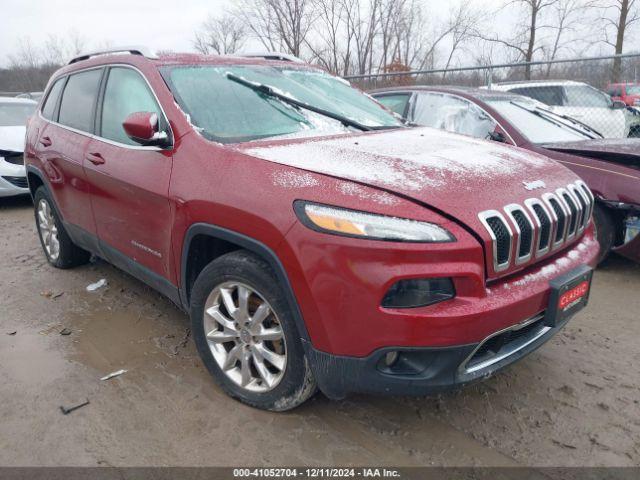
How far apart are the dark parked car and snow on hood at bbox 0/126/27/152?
5.09 m

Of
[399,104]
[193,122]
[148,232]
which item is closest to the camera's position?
[193,122]

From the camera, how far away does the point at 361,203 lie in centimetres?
194

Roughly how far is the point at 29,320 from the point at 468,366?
10.1 ft

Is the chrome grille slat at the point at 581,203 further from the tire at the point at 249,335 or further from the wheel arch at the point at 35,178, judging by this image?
the wheel arch at the point at 35,178

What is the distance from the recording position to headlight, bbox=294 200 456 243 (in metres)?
1.87

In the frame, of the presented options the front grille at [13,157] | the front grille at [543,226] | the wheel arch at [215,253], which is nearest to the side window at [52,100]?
the wheel arch at [215,253]

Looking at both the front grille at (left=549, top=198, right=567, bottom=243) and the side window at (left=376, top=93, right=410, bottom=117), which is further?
the side window at (left=376, top=93, right=410, bottom=117)

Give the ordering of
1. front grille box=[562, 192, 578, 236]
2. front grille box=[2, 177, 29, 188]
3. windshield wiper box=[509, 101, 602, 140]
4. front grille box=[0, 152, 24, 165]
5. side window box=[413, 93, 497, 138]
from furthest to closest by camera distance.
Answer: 1. front grille box=[0, 152, 24, 165]
2. front grille box=[2, 177, 29, 188]
3. windshield wiper box=[509, 101, 602, 140]
4. side window box=[413, 93, 497, 138]
5. front grille box=[562, 192, 578, 236]

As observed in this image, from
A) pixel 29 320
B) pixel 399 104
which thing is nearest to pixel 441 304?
pixel 29 320

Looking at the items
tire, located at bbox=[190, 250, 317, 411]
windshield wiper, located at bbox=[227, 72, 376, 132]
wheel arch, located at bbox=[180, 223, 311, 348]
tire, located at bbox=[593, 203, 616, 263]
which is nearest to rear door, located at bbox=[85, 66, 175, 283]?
wheel arch, located at bbox=[180, 223, 311, 348]

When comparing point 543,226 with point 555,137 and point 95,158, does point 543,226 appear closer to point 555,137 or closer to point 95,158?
point 95,158

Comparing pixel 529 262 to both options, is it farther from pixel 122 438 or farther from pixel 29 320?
pixel 29 320

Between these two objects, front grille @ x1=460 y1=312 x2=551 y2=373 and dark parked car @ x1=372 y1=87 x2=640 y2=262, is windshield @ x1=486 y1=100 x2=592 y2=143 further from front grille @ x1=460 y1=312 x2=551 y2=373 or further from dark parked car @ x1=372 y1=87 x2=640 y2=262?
front grille @ x1=460 y1=312 x2=551 y2=373

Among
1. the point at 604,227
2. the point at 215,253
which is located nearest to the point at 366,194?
the point at 215,253
